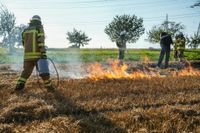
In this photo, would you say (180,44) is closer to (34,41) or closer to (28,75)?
(34,41)

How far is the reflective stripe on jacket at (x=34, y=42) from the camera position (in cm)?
990

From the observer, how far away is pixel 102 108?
24.6ft

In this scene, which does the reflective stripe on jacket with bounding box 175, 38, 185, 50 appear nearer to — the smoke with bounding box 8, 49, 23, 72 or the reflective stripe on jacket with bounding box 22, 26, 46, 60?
the smoke with bounding box 8, 49, 23, 72

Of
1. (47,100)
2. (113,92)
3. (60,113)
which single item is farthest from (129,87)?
(60,113)

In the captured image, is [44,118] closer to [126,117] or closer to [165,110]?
[126,117]

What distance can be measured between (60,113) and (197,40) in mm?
28559

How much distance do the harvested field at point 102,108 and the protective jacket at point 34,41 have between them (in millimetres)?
903

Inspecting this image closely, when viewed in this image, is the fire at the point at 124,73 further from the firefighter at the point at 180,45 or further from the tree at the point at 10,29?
the tree at the point at 10,29

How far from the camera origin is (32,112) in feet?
23.3

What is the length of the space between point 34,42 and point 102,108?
3386mm

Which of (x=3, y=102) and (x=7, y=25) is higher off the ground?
(x=7, y=25)

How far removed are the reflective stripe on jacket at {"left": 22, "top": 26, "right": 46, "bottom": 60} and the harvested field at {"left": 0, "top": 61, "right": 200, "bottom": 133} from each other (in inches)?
35.4

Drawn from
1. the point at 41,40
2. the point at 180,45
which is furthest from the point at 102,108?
the point at 180,45

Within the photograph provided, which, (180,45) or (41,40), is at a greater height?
(41,40)
